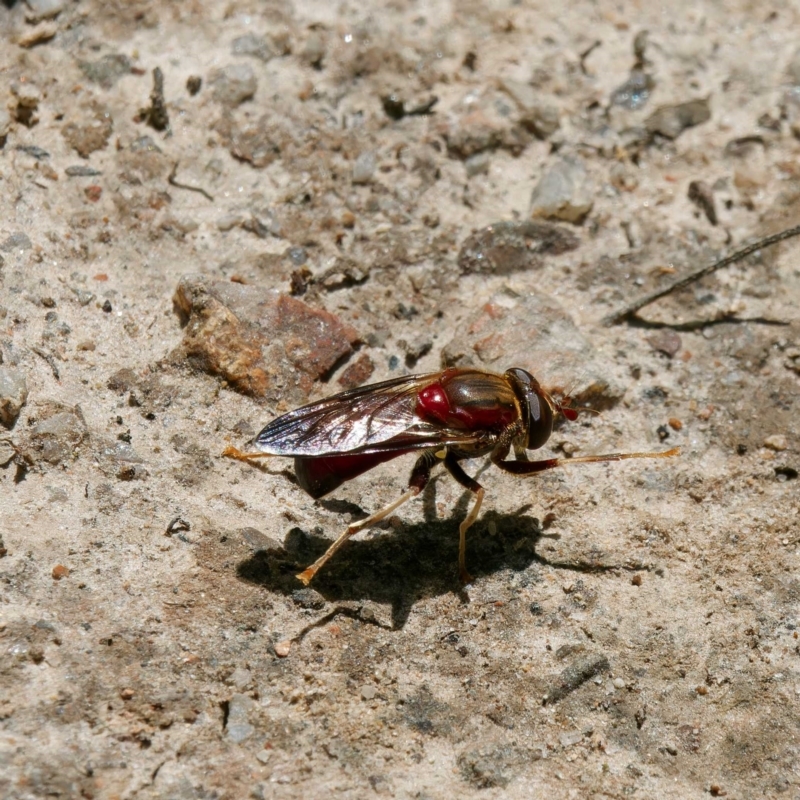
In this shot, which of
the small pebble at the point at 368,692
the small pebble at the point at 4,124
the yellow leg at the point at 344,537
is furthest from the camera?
the small pebble at the point at 4,124

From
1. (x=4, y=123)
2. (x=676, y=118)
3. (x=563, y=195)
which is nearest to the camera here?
(x=4, y=123)

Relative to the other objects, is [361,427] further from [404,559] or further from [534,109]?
[534,109]

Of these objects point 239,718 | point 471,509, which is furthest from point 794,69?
point 239,718

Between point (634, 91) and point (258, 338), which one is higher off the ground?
point (634, 91)

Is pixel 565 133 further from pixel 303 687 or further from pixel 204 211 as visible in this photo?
pixel 303 687

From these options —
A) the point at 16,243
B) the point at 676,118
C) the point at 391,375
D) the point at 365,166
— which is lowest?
the point at 391,375

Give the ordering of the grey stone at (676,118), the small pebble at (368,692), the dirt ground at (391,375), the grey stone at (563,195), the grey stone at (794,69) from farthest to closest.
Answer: the grey stone at (794,69), the grey stone at (676,118), the grey stone at (563,195), the small pebble at (368,692), the dirt ground at (391,375)

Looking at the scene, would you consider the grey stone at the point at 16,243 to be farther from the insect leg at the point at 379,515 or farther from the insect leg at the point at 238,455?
the insect leg at the point at 379,515

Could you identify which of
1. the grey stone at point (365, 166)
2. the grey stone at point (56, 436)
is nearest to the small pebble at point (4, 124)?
the grey stone at point (56, 436)

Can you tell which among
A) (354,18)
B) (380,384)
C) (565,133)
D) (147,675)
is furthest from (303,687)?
(354,18)
